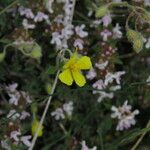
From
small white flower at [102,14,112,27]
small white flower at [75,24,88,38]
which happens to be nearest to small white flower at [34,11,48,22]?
small white flower at [75,24,88,38]

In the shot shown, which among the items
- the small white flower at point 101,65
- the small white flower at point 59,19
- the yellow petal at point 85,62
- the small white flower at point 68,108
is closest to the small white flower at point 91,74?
the small white flower at point 101,65

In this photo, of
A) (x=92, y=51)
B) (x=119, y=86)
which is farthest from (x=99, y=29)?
(x=119, y=86)

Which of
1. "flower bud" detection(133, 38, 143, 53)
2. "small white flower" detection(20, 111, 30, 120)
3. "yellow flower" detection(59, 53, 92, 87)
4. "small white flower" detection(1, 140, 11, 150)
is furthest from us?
"small white flower" detection(20, 111, 30, 120)

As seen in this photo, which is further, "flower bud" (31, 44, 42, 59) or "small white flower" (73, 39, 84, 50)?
"small white flower" (73, 39, 84, 50)

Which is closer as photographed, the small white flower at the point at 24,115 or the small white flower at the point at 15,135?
the small white flower at the point at 15,135

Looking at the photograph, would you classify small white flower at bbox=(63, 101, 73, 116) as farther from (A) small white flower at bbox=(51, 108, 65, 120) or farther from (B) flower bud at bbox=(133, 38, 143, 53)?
(B) flower bud at bbox=(133, 38, 143, 53)

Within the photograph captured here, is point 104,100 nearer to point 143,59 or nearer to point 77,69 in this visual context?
point 143,59

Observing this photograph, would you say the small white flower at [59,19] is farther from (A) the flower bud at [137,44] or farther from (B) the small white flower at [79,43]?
(A) the flower bud at [137,44]

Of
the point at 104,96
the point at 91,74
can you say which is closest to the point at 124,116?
the point at 104,96
